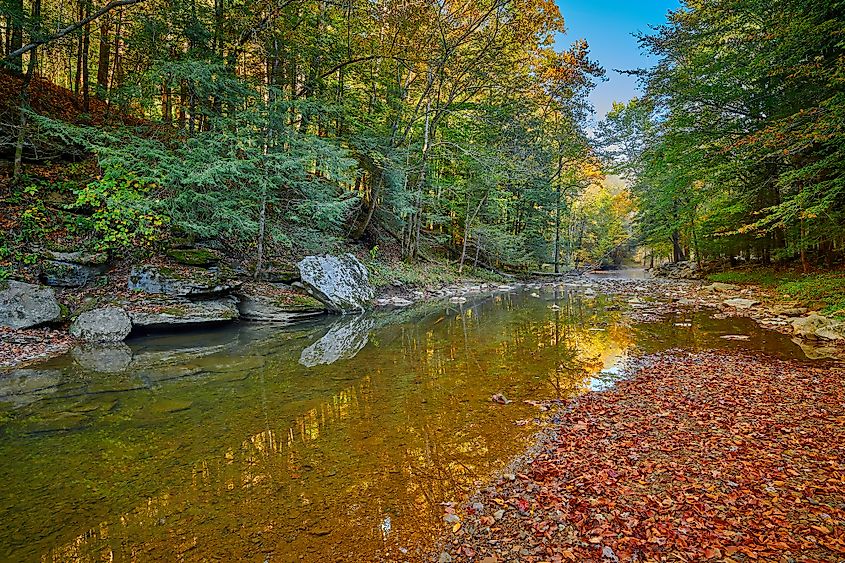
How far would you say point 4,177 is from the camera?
962 centimetres

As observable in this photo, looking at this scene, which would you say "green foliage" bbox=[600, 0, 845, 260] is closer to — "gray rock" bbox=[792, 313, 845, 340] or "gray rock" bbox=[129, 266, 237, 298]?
"gray rock" bbox=[792, 313, 845, 340]

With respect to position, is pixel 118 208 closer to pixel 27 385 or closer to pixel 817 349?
pixel 27 385

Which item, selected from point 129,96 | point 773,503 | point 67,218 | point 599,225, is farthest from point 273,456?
point 599,225

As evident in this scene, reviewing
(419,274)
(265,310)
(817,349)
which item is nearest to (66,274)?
(265,310)

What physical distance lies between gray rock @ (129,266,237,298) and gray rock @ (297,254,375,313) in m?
2.80

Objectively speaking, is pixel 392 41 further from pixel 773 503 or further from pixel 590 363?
pixel 773 503

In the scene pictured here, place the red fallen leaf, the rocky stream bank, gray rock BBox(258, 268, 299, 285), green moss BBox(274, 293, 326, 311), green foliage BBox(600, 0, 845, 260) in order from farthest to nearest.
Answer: gray rock BBox(258, 268, 299, 285) → green moss BBox(274, 293, 326, 311) → green foliage BBox(600, 0, 845, 260) → the rocky stream bank → the red fallen leaf

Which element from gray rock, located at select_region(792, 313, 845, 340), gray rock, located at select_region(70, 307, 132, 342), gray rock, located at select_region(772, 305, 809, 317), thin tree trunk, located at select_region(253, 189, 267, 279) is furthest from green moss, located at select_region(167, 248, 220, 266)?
gray rock, located at select_region(772, 305, 809, 317)

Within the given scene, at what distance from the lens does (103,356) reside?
711 cm

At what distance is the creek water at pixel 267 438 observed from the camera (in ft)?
8.95

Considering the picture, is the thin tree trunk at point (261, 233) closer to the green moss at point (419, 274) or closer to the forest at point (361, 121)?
the forest at point (361, 121)

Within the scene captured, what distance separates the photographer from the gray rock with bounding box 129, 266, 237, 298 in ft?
30.6

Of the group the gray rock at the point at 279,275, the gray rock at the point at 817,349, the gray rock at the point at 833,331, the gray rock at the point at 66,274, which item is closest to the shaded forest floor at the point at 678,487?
the gray rock at the point at 817,349

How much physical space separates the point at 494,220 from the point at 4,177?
22.8 meters
